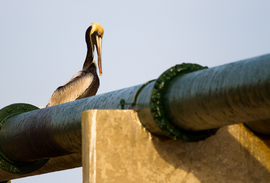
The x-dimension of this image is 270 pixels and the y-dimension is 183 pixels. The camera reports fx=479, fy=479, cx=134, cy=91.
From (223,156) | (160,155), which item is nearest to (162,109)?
(160,155)

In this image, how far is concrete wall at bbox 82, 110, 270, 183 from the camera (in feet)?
11.3

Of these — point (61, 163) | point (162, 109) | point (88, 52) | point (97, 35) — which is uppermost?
point (97, 35)

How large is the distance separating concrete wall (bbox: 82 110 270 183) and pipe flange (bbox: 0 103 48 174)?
86.3 inches

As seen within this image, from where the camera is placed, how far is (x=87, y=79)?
1142 cm

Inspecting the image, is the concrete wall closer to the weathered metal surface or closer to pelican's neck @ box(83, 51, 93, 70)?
the weathered metal surface

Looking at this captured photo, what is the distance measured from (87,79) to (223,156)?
770cm

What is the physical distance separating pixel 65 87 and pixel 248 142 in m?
8.18

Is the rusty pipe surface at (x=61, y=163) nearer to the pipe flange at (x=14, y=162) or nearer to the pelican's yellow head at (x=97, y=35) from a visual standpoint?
the pipe flange at (x=14, y=162)

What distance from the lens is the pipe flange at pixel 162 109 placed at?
11.3ft

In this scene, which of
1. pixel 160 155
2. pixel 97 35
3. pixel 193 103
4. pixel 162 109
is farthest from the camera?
pixel 97 35

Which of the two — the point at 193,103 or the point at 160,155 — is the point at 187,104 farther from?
the point at 160,155

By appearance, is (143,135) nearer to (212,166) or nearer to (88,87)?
(212,166)

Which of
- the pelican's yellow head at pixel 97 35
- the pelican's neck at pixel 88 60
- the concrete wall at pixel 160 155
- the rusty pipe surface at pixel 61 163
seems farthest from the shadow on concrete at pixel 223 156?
the pelican's yellow head at pixel 97 35

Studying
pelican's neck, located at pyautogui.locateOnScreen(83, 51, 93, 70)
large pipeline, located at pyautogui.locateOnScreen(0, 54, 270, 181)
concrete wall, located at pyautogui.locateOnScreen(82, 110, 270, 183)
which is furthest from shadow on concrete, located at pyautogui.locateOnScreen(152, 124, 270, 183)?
pelican's neck, located at pyautogui.locateOnScreen(83, 51, 93, 70)
